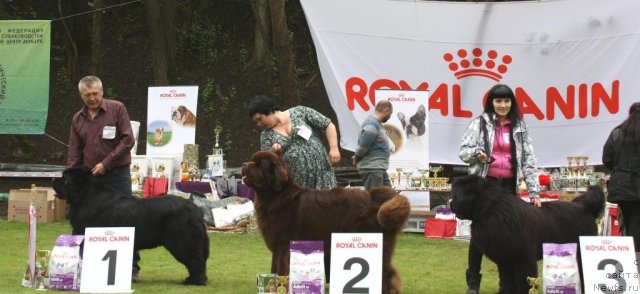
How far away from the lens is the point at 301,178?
6.24m

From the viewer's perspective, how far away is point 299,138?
6.24m

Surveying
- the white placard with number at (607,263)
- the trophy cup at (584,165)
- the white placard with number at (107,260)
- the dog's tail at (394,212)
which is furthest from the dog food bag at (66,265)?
the trophy cup at (584,165)

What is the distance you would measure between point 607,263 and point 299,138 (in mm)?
2286

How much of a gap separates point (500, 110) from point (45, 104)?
7624mm

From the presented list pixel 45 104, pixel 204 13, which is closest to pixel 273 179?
pixel 45 104

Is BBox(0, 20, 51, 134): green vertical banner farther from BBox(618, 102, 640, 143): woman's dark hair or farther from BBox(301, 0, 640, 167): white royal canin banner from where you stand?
BBox(618, 102, 640, 143): woman's dark hair

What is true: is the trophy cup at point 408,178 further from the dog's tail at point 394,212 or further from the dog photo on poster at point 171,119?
the dog's tail at point 394,212

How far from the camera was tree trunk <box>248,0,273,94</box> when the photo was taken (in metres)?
14.6

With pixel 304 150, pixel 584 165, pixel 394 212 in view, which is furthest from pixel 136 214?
pixel 584 165

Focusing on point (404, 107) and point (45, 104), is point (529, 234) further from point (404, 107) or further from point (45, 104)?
point (45, 104)

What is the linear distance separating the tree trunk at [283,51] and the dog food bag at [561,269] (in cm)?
705

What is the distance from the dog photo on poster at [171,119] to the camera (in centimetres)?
1145

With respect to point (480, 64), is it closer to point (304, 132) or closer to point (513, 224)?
point (304, 132)

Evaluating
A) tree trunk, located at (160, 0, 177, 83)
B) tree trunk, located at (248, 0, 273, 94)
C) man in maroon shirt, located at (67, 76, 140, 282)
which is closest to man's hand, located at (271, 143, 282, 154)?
man in maroon shirt, located at (67, 76, 140, 282)
